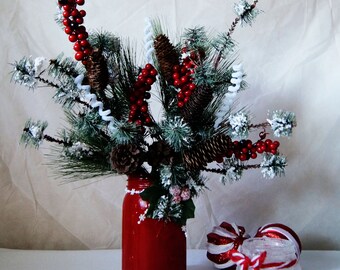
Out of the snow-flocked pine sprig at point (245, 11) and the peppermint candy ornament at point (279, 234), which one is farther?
the peppermint candy ornament at point (279, 234)

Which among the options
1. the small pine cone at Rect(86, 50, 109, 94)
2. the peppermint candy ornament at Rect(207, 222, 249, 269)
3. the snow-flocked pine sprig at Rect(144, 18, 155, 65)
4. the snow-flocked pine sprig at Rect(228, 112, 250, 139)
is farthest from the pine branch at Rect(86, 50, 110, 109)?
the peppermint candy ornament at Rect(207, 222, 249, 269)

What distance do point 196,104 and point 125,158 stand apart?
0.47 ft

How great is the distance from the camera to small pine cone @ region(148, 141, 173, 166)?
2.47ft

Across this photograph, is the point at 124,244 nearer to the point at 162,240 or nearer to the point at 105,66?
the point at 162,240

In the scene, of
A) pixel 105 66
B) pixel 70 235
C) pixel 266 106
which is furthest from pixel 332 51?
pixel 70 235

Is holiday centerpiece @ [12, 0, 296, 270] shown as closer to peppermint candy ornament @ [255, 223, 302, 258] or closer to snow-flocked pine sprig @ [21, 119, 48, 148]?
snow-flocked pine sprig @ [21, 119, 48, 148]

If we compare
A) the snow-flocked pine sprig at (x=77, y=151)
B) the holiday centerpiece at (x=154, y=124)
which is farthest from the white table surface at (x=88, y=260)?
the snow-flocked pine sprig at (x=77, y=151)

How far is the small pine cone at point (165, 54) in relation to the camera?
765 mm

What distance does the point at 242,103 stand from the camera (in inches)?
42.2

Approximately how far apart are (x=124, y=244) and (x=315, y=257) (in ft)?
1.45

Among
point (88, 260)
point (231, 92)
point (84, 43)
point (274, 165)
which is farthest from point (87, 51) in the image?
point (88, 260)

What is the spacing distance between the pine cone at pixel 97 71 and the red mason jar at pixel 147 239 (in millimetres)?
169

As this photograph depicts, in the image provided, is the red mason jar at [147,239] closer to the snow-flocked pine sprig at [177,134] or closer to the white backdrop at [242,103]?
the snow-flocked pine sprig at [177,134]

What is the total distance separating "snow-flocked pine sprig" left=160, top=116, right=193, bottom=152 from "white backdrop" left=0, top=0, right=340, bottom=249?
376mm
